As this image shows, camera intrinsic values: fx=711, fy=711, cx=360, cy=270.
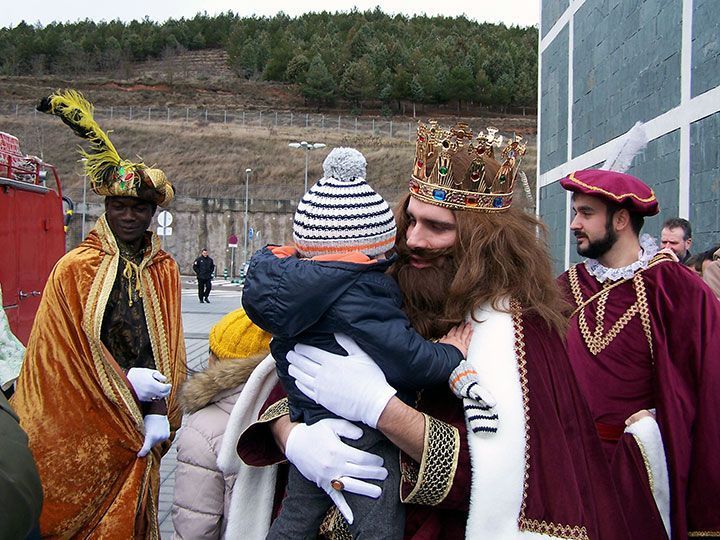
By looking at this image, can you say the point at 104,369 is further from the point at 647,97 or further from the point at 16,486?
the point at 647,97

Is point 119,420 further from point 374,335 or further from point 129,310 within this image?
point 374,335

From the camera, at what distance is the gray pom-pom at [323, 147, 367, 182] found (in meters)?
1.88

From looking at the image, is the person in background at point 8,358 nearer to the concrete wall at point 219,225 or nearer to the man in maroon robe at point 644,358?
the man in maroon robe at point 644,358

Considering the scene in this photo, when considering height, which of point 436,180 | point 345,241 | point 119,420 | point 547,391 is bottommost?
point 119,420

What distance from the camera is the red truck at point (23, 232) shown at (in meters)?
6.71

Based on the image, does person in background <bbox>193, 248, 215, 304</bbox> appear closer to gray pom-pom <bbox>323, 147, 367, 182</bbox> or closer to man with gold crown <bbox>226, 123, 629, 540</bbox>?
man with gold crown <bbox>226, 123, 629, 540</bbox>

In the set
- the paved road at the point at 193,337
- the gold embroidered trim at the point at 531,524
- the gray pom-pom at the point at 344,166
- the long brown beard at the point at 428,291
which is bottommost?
the paved road at the point at 193,337

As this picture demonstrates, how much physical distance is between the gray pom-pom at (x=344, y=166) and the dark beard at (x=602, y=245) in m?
1.68

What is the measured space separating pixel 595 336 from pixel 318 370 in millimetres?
1706

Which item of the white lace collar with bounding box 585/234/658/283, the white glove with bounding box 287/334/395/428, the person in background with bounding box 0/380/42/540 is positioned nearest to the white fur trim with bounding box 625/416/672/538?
the white lace collar with bounding box 585/234/658/283

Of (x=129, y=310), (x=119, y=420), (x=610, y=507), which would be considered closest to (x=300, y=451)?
(x=610, y=507)

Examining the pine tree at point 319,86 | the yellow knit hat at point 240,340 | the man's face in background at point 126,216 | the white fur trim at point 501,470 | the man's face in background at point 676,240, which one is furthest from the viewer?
the pine tree at point 319,86

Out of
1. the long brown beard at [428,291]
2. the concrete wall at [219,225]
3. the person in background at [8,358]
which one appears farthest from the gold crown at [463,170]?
the concrete wall at [219,225]

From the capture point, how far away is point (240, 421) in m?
2.20
